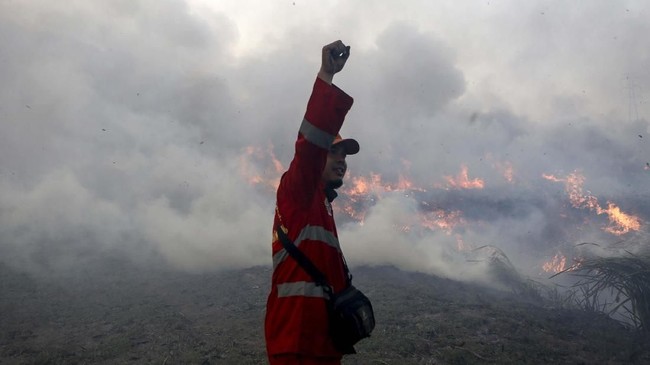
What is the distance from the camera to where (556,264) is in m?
17.7

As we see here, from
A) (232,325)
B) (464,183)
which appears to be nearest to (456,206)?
(464,183)

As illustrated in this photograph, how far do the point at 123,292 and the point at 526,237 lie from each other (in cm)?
2052

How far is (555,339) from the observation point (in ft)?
26.9

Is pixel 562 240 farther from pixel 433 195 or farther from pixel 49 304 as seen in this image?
pixel 49 304

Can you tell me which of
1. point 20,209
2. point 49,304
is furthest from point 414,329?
point 20,209

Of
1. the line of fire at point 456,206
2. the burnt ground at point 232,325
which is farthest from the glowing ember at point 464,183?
the burnt ground at point 232,325

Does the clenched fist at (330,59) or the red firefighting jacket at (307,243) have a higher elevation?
the clenched fist at (330,59)

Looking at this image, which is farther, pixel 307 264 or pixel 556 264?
pixel 556 264

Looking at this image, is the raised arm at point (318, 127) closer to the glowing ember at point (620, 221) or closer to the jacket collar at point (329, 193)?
the jacket collar at point (329, 193)

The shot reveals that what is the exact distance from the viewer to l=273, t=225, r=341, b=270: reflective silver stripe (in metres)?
2.43

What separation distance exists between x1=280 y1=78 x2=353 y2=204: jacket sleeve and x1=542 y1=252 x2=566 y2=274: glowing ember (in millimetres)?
18624

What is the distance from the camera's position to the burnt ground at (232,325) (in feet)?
23.2

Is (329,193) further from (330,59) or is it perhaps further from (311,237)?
(330,59)

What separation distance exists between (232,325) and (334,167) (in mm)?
7236
